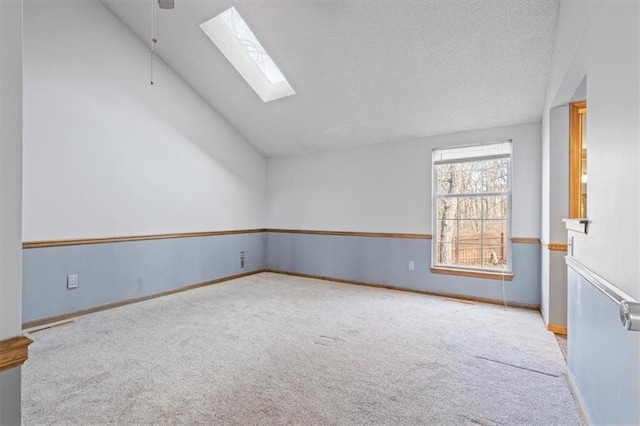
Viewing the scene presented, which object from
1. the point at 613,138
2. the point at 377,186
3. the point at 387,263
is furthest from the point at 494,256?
the point at 613,138

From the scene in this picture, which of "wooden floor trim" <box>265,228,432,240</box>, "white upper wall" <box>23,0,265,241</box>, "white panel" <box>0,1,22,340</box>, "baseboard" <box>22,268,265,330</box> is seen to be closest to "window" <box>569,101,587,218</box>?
"wooden floor trim" <box>265,228,432,240</box>

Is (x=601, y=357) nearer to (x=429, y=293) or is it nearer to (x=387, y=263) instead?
(x=429, y=293)

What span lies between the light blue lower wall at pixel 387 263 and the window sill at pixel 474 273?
0.16ft

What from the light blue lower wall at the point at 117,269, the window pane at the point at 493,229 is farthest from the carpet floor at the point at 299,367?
the window pane at the point at 493,229

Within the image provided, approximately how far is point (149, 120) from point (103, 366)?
2.83m

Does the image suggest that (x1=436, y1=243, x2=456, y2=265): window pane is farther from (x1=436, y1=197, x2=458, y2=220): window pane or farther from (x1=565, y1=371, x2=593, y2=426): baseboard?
(x1=565, y1=371, x2=593, y2=426): baseboard

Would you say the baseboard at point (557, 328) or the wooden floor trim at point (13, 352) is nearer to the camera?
the wooden floor trim at point (13, 352)

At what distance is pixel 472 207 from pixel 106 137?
4278 mm

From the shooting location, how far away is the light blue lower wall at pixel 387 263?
363cm

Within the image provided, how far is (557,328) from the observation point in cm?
284

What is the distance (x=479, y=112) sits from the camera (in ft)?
11.8

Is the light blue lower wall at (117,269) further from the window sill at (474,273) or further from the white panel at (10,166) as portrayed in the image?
the window sill at (474,273)

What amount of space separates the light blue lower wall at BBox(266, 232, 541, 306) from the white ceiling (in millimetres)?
1467

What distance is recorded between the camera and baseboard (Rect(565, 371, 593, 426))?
5.27 feet
